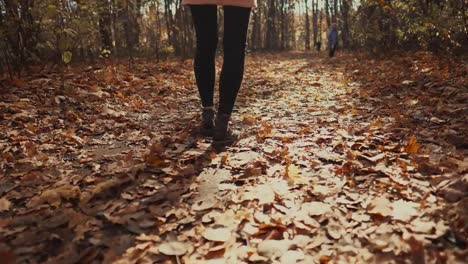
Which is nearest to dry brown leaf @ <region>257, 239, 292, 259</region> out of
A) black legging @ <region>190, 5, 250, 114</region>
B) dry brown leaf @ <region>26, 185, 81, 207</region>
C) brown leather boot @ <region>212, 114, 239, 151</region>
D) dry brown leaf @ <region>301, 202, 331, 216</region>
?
dry brown leaf @ <region>301, 202, 331, 216</region>

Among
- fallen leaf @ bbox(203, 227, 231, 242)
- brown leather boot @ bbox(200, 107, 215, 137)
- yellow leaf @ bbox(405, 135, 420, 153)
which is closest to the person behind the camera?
fallen leaf @ bbox(203, 227, 231, 242)

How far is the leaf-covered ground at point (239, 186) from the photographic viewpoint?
1589mm

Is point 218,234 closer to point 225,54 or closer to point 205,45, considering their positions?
point 225,54

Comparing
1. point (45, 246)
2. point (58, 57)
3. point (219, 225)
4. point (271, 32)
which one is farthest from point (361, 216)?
point (271, 32)

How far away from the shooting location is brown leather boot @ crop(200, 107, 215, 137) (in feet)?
10.2

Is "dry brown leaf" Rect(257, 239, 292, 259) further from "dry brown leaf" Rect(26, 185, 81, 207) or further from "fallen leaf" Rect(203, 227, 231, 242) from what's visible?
"dry brown leaf" Rect(26, 185, 81, 207)

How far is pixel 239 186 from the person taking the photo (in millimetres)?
2209

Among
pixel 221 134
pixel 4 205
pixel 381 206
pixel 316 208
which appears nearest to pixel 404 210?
pixel 381 206

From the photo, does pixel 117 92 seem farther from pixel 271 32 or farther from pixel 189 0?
pixel 271 32

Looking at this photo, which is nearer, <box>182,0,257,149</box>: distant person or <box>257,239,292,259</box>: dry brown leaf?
<box>257,239,292,259</box>: dry brown leaf

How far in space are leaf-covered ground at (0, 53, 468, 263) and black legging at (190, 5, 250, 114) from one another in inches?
17.3

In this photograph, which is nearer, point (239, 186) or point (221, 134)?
point (239, 186)

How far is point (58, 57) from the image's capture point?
6215 mm

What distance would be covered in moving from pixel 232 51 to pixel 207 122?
68cm
